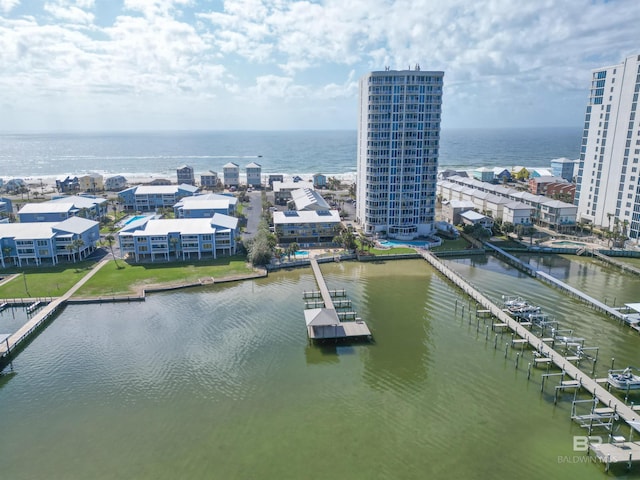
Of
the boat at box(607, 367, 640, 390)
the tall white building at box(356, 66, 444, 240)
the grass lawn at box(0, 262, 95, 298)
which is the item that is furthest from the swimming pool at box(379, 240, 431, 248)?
the grass lawn at box(0, 262, 95, 298)

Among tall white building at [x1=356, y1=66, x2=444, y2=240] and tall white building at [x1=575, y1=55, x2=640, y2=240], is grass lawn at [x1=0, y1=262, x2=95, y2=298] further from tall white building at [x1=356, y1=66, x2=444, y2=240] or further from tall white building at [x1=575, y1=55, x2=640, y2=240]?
tall white building at [x1=575, y1=55, x2=640, y2=240]

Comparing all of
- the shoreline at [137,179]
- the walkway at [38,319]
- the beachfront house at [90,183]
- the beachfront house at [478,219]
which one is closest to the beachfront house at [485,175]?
the shoreline at [137,179]

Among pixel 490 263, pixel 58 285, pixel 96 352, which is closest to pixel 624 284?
pixel 490 263

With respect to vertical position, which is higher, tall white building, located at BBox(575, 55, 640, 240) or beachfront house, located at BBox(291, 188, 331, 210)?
tall white building, located at BBox(575, 55, 640, 240)

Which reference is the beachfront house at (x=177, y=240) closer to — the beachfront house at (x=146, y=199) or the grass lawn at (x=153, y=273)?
the grass lawn at (x=153, y=273)

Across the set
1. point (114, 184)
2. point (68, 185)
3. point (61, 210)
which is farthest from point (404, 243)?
point (68, 185)

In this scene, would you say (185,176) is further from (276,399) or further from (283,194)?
(276,399)
